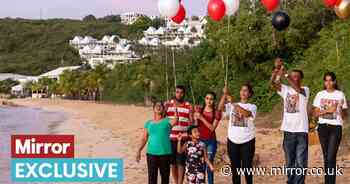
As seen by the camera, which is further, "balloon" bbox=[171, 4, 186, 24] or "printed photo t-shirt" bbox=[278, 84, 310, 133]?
"balloon" bbox=[171, 4, 186, 24]

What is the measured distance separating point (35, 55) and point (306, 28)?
91.3 meters

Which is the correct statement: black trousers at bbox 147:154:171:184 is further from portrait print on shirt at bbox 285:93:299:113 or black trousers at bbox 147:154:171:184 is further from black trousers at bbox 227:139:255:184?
portrait print on shirt at bbox 285:93:299:113

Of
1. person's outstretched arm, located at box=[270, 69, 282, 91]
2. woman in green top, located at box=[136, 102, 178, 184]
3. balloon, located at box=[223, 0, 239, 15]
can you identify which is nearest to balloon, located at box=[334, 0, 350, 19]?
balloon, located at box=[223, 0, 239, 15]

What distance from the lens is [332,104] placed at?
6.34m

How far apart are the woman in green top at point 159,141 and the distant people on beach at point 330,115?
4.93 feet

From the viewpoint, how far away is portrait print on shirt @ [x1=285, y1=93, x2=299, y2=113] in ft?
20.8

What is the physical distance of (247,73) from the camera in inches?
925

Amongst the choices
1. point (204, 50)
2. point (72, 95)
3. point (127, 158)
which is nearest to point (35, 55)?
point (72, 95)

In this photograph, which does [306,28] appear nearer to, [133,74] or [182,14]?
[182,14]

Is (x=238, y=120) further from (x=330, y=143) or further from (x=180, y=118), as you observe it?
(x=330, y=143)

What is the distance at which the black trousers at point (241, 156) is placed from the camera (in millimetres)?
6383

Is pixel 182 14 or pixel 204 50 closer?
pixel 182 14

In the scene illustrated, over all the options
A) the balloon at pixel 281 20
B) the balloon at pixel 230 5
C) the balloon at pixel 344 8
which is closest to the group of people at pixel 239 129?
the balloon at pixel 344 8

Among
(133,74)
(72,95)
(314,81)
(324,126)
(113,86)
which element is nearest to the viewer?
(324,126)
